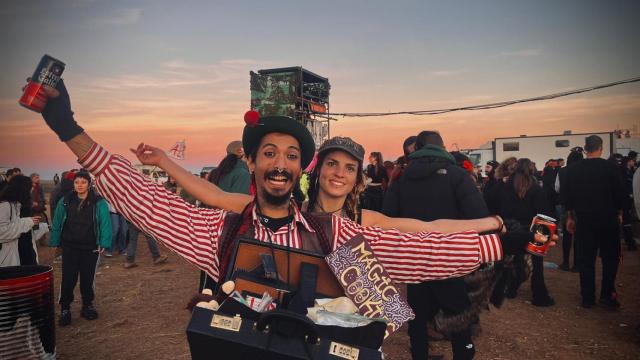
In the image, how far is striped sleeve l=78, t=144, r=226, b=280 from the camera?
1.84 metres

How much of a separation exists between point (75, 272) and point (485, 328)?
6.52 m

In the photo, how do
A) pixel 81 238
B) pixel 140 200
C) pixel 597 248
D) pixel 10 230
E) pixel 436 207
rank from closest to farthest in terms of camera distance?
pixel 140 200
pixel 436 207
pixel 10 230
pixel 81 238
pixel 597 248

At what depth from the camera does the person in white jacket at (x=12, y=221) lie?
5359 millimetres

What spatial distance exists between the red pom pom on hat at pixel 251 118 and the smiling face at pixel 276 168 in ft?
0.35

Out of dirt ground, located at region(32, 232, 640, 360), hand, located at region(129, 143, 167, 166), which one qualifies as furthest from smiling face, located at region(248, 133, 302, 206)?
dirt ground, located at region(32, 232, 640, 360)

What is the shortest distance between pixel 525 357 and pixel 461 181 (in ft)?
8.91

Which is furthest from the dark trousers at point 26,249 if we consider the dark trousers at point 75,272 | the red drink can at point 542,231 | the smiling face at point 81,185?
the red drink can at point 542,231

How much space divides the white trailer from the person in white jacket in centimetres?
3022

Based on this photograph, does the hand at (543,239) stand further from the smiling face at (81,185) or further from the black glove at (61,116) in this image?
the smiling face at (81,185)

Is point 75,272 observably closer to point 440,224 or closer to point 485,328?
point 440,224

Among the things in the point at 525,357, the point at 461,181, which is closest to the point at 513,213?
the point at 525,357

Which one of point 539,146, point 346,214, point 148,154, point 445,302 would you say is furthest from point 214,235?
point 539,146

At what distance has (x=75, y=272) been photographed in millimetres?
6223

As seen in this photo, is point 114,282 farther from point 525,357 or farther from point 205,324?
point 205,324
